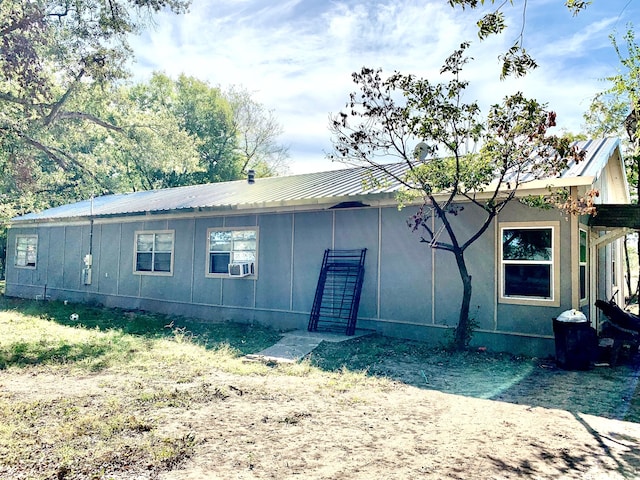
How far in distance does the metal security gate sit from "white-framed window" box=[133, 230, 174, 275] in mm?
4849

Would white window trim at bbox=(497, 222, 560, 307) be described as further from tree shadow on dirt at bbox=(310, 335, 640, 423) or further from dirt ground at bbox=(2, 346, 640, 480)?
dirt ground at bbox=(2, 346, 640, 480)

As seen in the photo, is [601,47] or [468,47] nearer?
[468,47]

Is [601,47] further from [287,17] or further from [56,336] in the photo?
[56,336]

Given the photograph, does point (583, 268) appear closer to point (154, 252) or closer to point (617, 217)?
point (617, 217)

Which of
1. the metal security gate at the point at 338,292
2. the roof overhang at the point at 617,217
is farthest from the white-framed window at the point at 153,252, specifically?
the roof overhang at the point at 617,217

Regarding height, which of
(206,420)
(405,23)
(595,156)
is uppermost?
(405,23)

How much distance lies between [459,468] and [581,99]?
1184 centimetres

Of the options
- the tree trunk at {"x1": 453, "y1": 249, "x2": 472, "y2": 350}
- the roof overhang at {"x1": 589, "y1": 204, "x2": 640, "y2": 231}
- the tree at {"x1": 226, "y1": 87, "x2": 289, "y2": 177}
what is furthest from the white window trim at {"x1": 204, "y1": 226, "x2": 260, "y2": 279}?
the tree at {"x1": 226, "y1": 87, "x2": 289, "y2": 177}

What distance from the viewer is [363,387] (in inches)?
213

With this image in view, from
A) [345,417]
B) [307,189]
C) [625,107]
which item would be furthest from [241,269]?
[625,107]

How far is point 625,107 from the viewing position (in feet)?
39.5

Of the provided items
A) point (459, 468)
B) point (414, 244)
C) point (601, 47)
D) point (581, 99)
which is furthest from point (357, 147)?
point (581, 99)

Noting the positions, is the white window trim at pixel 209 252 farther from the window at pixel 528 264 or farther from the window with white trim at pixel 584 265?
the window with white trim at pixel 584 265

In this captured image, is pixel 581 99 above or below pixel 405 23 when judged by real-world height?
above
